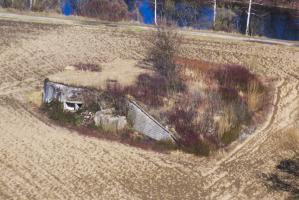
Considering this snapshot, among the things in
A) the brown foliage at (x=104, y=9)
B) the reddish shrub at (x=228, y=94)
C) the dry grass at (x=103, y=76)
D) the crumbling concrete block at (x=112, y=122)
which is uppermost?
the brown foliage at (x=104, y=9)

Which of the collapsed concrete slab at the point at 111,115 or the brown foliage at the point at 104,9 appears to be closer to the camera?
the collapsed concrete slab at the point at 111,115

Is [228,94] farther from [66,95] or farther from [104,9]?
[104,9]

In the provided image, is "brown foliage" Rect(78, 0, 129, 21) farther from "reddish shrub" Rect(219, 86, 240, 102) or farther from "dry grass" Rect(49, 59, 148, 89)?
"reddish shrub" Rect(219, 86, 240, 102)

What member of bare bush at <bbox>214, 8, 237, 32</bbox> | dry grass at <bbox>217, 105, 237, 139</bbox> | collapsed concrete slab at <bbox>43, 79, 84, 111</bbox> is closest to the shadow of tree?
dry grass at <bbox>217, 105, 237, 139</bbox>

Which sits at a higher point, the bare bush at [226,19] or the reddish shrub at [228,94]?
the bare bush at [226,19]

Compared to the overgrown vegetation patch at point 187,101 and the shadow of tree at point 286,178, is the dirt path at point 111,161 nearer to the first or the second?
the shadow of tree at point 286,178

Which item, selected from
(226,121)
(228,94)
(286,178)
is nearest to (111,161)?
(226,121)

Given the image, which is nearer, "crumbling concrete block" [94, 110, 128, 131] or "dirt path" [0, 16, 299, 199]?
"dirt path" [0, 16, 299, 199]

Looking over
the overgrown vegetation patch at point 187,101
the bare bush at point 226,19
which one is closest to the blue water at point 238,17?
the bare bush at point 226,19
